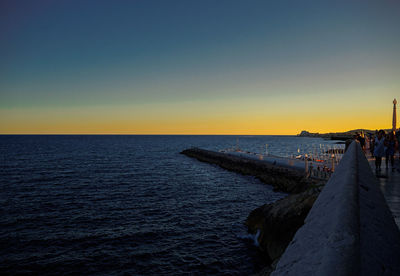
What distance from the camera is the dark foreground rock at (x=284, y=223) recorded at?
29.5 feet

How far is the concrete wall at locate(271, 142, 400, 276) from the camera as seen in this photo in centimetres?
105

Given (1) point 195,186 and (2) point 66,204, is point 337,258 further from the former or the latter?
(1) point 195,186

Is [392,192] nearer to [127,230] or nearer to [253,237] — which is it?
[253,237]

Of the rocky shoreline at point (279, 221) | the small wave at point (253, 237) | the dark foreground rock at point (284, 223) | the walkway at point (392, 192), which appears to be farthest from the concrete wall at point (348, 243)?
the small wave at point (253, 237)

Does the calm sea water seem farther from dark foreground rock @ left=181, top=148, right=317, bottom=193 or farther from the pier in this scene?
the pier

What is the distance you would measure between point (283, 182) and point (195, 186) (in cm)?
1059

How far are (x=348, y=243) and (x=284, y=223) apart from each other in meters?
9.52

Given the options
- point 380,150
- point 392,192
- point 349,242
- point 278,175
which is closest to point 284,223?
point 392,192

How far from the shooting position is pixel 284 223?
973 centimetres

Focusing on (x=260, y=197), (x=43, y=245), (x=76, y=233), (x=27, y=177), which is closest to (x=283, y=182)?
(x=260, y=197)

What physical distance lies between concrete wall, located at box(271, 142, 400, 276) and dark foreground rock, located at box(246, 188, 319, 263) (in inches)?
297

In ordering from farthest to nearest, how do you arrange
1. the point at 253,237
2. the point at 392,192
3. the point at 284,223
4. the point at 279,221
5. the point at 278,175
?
the point at 278,175 < the point at 253,237 < the point at 279,221 < the point at 284,223 < the point at 392,192

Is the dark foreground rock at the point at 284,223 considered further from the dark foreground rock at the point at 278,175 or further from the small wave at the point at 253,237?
the dark foreground rock at the point at 278,175

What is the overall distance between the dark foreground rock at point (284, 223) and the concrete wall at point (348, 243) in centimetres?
755
